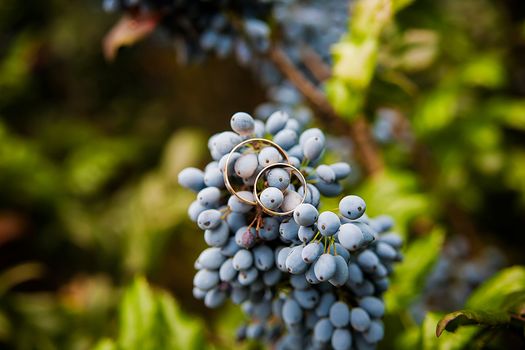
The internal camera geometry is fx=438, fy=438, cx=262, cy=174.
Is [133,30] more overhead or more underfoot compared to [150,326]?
more overhead

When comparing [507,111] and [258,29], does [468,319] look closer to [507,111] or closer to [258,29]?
[258,29]

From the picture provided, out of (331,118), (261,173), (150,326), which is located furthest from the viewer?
(331,118)

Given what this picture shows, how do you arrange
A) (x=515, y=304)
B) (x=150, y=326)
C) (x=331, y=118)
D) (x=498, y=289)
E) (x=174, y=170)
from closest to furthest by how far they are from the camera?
1. (x=515, y=304)
2. (x=498, y=289)
3. (x=150, y=326)
4. (x=331, y=118)
5. (x=174, y=170)

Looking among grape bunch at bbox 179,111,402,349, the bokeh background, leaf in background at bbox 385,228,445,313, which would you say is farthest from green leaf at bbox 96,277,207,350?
leaf in background at bbox 385,228,445,313

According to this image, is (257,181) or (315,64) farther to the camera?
(315,64)

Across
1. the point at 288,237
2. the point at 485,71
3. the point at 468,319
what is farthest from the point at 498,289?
the point at 485,71

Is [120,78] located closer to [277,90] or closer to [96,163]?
[96,163]

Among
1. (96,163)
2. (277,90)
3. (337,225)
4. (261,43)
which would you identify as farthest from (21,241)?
(337,225)
